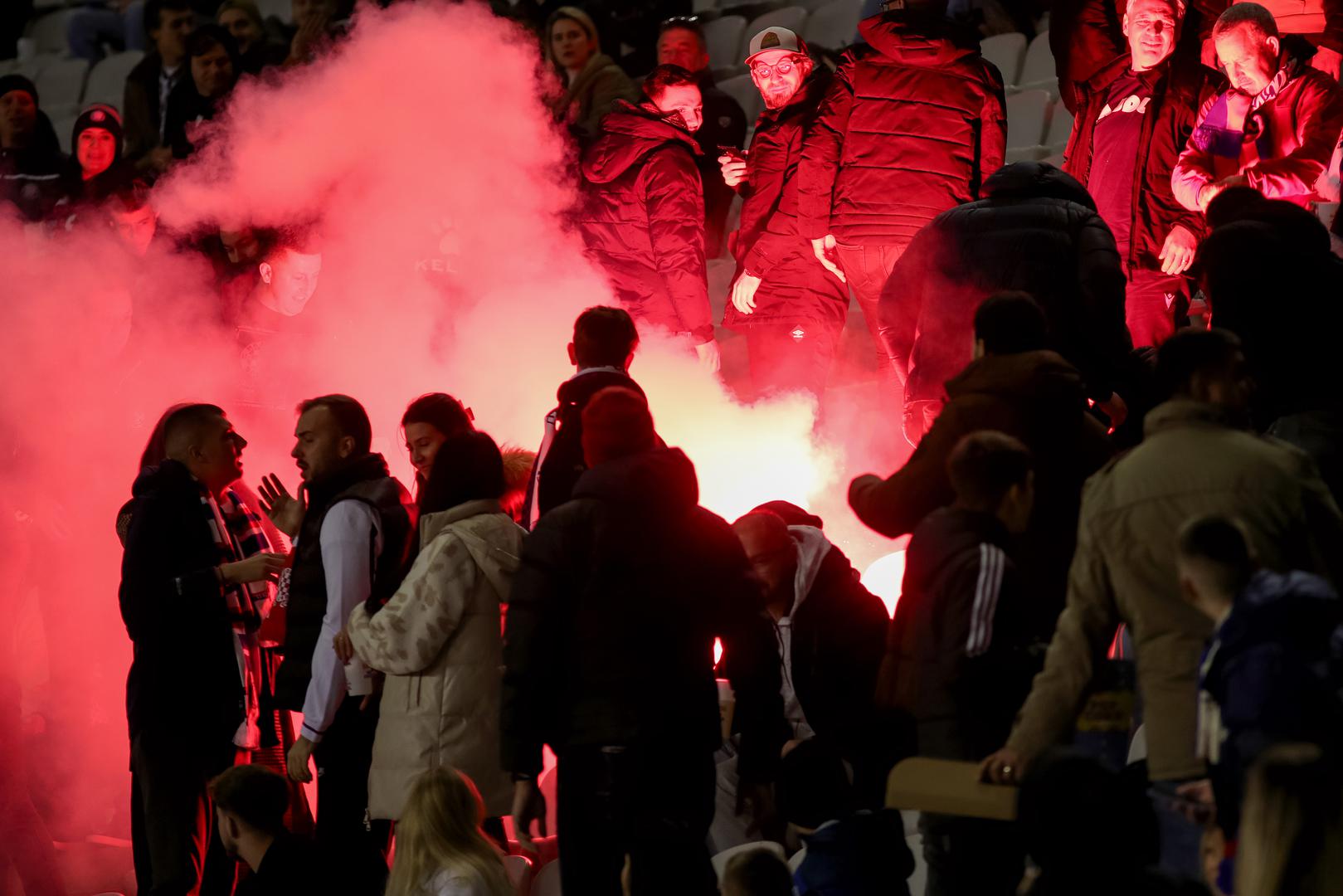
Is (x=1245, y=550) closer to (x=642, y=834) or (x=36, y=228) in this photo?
(x=642, y=834)

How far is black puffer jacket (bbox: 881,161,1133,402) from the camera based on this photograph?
6113 millimetres

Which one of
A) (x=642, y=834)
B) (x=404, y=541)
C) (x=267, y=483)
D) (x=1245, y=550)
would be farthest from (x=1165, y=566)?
(x=267, y=483)

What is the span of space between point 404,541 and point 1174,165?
3498 mm

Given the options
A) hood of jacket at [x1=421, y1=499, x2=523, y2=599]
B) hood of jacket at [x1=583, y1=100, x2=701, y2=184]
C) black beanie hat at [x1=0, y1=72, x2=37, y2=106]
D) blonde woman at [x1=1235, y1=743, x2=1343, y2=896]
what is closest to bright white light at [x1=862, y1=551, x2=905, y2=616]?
hood of jacket at [x1=421, y1=499, x2=523, y2=599]

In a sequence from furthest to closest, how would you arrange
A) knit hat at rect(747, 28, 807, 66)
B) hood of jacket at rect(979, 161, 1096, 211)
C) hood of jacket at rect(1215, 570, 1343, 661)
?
1. knit hat at rect(747, 28, 807, 66)
2. hood of jacket at rect(979, 161, 1096, 211)
3. hood of jacket at rect(1215, 570, 1343, 661)

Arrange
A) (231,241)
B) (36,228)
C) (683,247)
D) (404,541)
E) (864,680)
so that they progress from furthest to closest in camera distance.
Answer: (36,228) → (231,241) → (683,247) → (404,541) → (864,680)

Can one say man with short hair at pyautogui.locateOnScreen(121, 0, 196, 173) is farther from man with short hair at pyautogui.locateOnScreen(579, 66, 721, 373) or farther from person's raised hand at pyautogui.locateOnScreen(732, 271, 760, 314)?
person's raised hand at pyautogui.locateOnScreen(732, 271, 760, 314)

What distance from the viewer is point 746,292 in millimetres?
8844

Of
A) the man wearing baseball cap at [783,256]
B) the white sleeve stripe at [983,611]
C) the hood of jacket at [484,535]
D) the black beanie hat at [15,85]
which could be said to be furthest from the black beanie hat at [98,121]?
the white sleeve stripe at [983,611]

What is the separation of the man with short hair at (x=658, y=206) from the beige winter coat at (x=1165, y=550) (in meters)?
4.88

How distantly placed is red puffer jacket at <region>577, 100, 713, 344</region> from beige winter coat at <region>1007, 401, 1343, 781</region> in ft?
16.1

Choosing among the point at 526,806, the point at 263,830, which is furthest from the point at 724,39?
the point at 526,806

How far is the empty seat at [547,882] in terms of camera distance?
6.13 metres

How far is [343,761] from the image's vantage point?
19.7 ft
